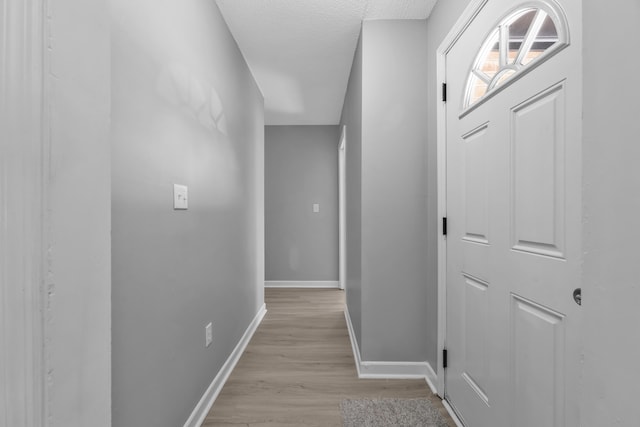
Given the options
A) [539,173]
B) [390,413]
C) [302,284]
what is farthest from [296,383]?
[302,284]

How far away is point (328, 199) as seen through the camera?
4.65 metres

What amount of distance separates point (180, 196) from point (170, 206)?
0.09m

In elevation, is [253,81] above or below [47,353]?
above

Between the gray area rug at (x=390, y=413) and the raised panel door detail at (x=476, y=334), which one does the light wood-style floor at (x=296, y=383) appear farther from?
the raised panel door detail at (x=476, y=334)

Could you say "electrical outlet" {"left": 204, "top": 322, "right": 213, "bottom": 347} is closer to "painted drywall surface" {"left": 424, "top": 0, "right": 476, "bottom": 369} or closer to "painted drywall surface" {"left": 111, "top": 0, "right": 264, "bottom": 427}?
"painted drywall surface" {"left": 111, "top": 0, "right": 264, "bottom": 427}

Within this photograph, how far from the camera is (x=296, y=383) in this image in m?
1.96

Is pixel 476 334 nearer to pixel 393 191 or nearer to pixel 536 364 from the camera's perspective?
pixel 536 364

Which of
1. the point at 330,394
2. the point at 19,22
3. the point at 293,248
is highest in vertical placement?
the point at 19,22

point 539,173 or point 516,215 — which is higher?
point 539,173

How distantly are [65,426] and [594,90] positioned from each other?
106 cm

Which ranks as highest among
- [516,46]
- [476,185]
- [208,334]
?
[516,46]

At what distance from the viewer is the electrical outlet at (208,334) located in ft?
5.63

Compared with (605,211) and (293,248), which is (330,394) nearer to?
(605,211)

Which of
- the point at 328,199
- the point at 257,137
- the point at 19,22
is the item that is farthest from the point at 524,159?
the point at 328,199
